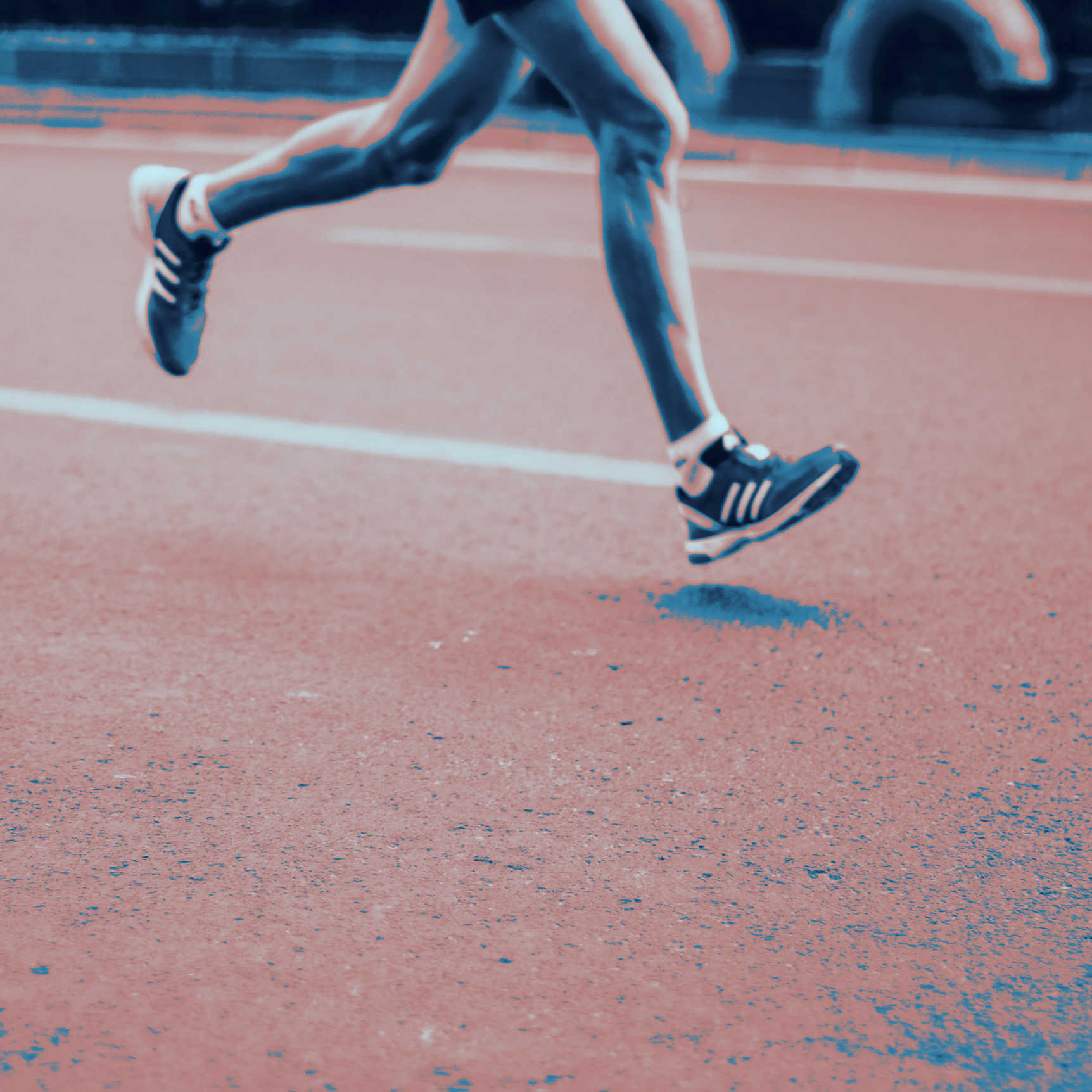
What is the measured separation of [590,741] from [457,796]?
11.6 inches

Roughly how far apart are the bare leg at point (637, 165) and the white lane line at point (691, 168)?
315 inches

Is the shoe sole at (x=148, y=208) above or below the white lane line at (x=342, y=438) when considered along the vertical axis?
above

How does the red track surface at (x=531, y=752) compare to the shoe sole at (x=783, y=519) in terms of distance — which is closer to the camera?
the red track surface at (x=531, y=752)

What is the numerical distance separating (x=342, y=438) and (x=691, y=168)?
800 cm

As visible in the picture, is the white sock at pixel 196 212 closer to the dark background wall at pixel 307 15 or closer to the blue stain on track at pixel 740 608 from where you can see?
the blue stain on track at pixel 740 608

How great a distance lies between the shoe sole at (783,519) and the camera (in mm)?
3047

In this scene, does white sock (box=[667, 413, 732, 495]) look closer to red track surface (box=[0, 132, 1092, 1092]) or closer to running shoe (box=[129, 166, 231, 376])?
red track surface (box=[0, 132, 1092, 1092])

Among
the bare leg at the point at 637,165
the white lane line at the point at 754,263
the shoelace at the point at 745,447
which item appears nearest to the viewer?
the bare leg at the point at 637,165

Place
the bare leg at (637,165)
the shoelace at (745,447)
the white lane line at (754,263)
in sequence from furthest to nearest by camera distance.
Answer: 1. the white lane line at (754,263)
2. the shoelace at (745,447)
3. the bare leg at (637,165)

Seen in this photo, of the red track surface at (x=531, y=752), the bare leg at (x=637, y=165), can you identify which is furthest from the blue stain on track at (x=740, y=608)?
the bare leg at (x=637, y=165)

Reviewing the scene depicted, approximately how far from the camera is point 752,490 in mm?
3082

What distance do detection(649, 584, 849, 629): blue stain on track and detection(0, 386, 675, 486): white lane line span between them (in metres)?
0.84

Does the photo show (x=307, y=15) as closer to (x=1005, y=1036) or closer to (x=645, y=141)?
(x=645, y=141)

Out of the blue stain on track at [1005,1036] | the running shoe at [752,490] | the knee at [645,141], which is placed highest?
the knee at [645,141]
